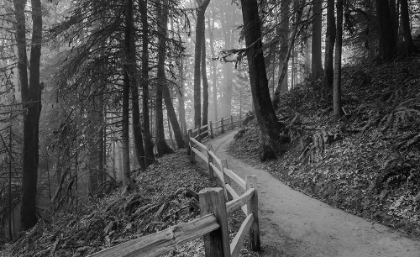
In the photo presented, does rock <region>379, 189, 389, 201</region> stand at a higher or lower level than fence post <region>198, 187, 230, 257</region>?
lower

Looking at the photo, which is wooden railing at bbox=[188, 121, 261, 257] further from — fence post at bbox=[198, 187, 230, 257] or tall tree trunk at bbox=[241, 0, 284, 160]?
tall tree trunk at bbox=[241, 0, 284, 160]

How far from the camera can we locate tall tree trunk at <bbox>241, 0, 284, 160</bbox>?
32.4ft

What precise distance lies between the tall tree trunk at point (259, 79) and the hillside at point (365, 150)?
0.69 m

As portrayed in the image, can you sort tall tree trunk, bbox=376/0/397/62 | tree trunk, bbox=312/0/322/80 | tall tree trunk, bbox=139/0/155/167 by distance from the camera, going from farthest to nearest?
1. tree trunk, bbox=312/0/322/80
2. tall tree trunk, bbox=376/0/397/62
3. tall tree trunk, bbox=139/0/155/167

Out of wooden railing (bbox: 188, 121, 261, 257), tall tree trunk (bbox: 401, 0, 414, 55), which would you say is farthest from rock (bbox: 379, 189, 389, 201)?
tall tree trunk (bbox: 401, 0, 414, 55)

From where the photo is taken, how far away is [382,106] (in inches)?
336

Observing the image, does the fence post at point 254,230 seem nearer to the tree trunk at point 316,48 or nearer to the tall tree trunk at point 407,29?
the tall tree trunk at point 407,29

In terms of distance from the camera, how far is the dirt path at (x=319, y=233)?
14.5 ft

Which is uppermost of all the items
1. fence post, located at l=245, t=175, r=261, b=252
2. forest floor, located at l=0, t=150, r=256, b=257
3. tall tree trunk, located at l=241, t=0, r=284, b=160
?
tall tree trunk, located at l=241, t=0, r=284, b=160

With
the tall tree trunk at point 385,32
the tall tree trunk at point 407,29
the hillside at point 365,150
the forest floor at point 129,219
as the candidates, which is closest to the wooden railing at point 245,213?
the forest floor at point 129,219

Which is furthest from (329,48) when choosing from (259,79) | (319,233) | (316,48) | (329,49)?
(319,233)

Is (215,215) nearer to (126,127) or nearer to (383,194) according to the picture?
(383,194)

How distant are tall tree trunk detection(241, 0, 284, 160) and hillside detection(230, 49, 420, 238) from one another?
0.69 metres

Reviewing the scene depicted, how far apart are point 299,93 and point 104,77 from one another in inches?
396
